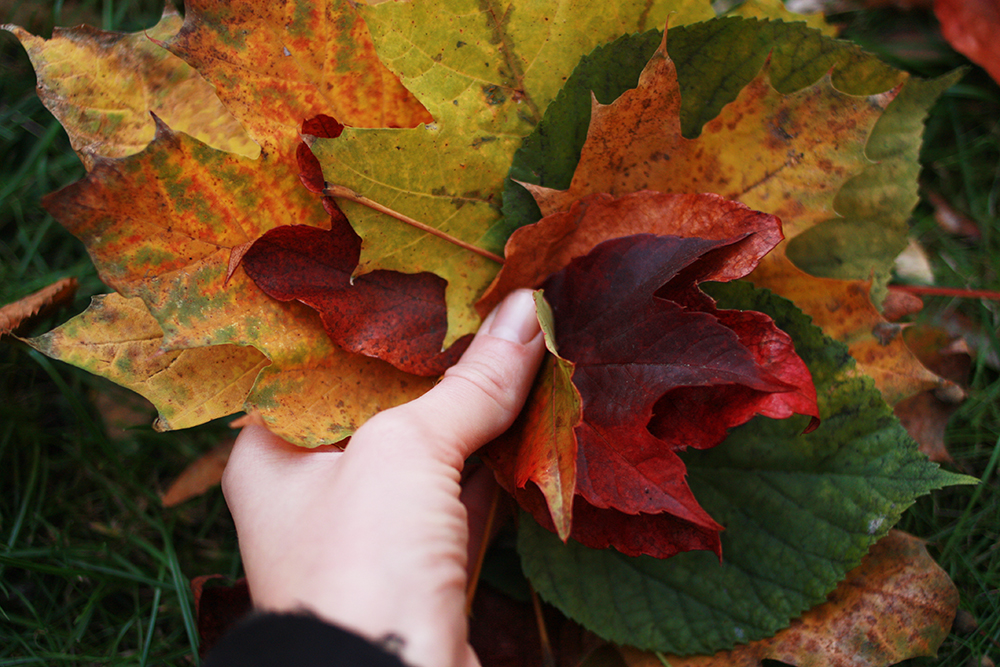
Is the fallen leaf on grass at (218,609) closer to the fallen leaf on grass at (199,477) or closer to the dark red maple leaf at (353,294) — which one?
the fallen leaf on grass at (199,477)

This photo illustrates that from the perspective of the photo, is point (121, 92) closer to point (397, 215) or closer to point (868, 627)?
point (397, 215)

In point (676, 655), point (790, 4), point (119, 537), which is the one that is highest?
point (790, 4)

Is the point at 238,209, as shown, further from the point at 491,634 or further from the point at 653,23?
the point at 491,634

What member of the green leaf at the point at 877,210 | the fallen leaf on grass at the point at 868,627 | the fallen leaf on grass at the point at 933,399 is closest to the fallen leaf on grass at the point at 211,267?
the fallen leaf on grass at the point at 868,627

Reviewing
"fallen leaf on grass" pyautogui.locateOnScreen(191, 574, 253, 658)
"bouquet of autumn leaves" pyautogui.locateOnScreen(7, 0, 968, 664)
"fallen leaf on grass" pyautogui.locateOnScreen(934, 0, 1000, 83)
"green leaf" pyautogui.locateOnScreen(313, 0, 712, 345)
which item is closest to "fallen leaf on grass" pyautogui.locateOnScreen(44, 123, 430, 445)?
"bouquet of autumn leaves" pyautogui.locateOnScreen(7, 0, 968, 664)

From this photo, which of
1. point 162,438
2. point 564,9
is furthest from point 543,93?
point 162,438
